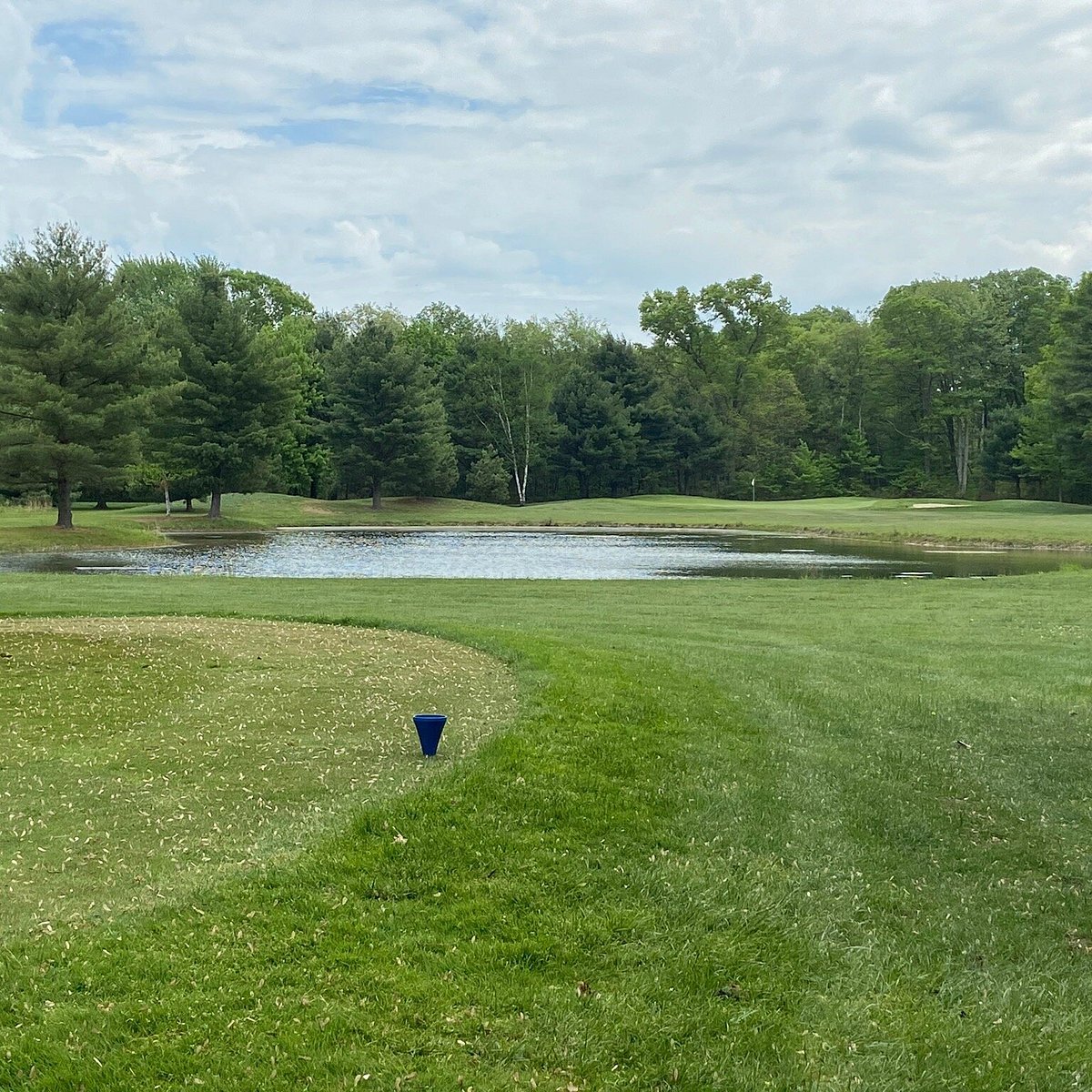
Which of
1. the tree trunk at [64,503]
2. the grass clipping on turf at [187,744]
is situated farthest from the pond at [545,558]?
the grass clipping on turf at [187,744]

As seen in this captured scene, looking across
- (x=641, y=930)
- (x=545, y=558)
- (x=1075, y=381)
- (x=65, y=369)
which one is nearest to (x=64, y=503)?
(x=65, y=369)

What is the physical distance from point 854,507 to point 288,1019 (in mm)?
64615

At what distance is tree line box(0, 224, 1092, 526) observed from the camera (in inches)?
2122

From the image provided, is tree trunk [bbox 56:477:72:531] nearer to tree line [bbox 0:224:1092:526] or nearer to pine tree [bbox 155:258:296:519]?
tree line [bbox 0:224:1092:526]

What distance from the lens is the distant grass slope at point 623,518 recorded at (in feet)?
137

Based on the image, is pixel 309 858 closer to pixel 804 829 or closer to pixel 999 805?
pixel 804 829

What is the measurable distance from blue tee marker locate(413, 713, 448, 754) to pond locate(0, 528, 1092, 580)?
19.9 meters

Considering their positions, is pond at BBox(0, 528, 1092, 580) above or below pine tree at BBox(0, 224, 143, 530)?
below

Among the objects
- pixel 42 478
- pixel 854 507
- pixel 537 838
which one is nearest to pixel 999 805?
pixel 537 838

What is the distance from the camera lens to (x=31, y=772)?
7.36 meters

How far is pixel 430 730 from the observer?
7.73m

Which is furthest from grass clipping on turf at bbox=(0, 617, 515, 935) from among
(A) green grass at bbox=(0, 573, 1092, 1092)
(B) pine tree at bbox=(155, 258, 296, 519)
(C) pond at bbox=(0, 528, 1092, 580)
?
(B) pine tree at bbox=(155, 258, 296, 519)

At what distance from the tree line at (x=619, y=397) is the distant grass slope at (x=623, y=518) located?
101 inches

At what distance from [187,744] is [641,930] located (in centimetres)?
416
